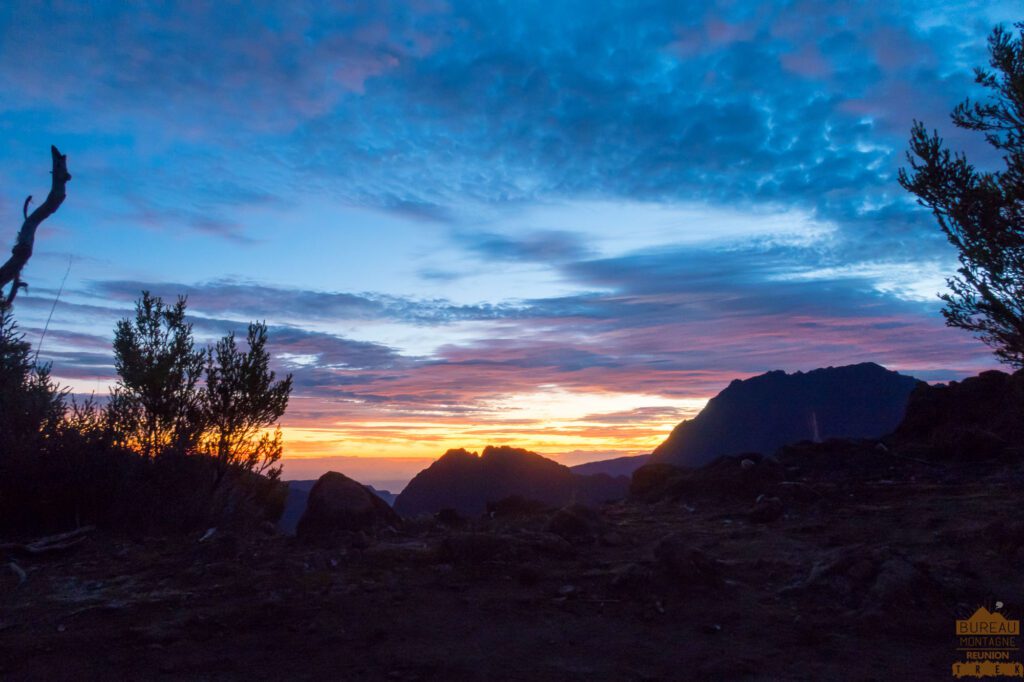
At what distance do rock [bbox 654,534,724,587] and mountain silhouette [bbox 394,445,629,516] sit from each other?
32911 mm

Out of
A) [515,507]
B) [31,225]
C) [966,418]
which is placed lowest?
[515,507]

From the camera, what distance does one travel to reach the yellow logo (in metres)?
5.39

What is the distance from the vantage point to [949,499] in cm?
1121

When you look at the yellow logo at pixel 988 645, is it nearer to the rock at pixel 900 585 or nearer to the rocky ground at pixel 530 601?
the rocky ground at pixel 530 601

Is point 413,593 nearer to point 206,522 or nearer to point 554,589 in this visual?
point 554,589

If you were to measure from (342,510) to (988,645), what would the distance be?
900 centimetres

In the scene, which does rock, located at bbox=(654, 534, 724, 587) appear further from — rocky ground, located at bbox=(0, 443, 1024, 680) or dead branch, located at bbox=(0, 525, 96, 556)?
dead branch, located at bbox=(0, 525, 96, 556)

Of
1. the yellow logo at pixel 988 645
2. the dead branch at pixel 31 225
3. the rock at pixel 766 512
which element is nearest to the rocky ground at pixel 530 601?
the yellow logo at pixel 988 645

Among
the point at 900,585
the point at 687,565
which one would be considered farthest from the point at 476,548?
the point at 900,585

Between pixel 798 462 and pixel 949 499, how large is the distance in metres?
4.40

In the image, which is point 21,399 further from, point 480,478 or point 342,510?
point 480,478

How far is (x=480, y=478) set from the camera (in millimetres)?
44719

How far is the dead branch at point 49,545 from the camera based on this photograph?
9.53m

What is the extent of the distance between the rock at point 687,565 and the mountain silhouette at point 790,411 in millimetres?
45054
